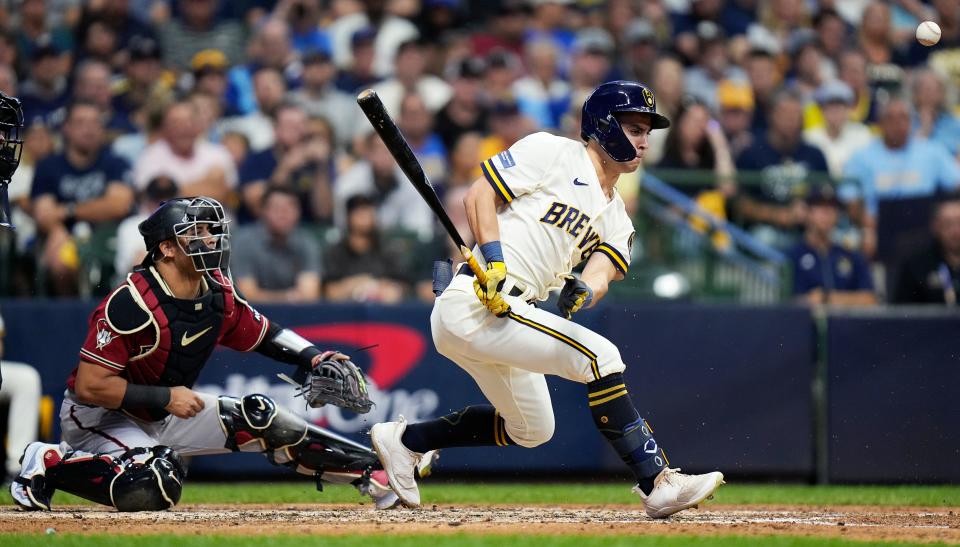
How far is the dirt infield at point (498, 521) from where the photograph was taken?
6.16 meters

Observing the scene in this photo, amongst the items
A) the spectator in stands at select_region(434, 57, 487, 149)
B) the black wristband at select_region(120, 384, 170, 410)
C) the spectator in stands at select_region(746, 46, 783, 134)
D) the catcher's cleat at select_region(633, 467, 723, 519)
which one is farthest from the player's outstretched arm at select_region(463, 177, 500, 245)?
the spectator in stands at select_region(746, 46, 783, 134)

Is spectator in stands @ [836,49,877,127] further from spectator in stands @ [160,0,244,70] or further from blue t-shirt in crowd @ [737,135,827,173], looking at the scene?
spectator in stands @ [160,0,244,70]

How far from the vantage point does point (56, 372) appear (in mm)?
9625

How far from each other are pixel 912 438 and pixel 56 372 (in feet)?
20.2

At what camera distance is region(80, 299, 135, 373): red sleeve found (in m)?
6.64

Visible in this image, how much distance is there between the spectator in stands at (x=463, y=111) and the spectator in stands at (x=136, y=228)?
2.83m

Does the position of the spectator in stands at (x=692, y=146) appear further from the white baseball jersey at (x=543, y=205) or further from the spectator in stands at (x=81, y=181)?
the white baseball jersey at (x=543, y=205)

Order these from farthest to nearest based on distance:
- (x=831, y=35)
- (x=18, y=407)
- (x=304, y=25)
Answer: (x=831, y=35)
(x=304, y=25)
(x=18, y=407)

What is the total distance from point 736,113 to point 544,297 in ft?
22.9

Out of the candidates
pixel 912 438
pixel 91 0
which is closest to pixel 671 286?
pixel 912 438

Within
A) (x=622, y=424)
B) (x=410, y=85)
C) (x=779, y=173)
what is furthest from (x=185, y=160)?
(x=622, y=424)

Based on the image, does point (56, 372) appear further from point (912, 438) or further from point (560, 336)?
point (912, 438)

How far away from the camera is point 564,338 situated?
20.9 feet

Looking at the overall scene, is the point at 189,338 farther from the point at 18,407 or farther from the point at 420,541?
the point at 18,407
